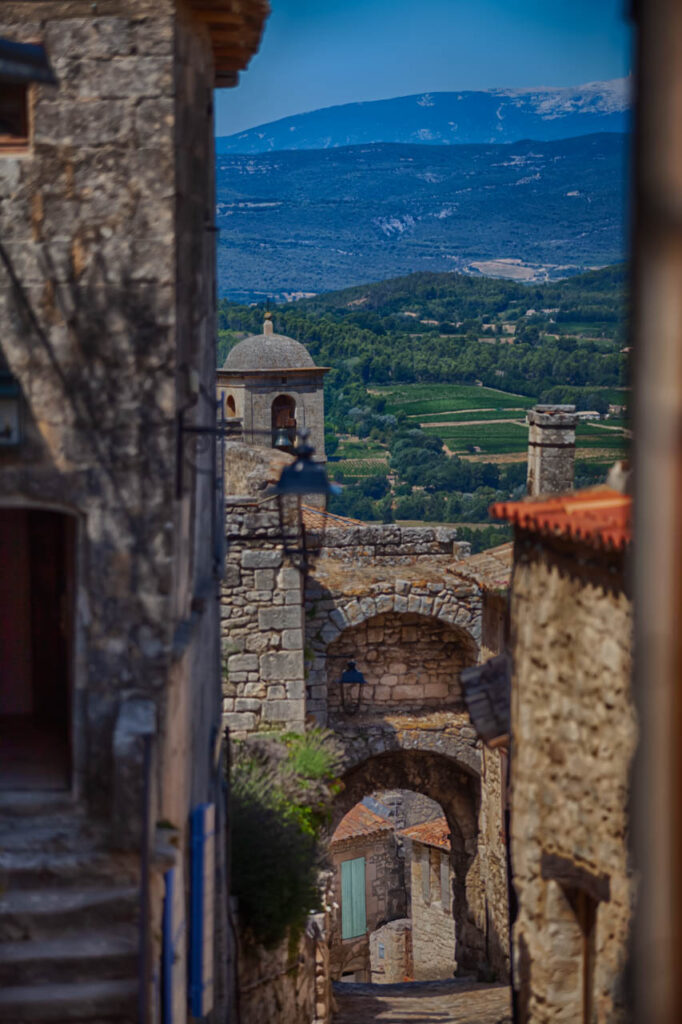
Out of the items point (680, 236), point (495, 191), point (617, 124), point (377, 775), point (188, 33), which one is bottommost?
point (377, 775)

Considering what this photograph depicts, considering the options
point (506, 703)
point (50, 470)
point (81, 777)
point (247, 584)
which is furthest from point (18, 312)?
point (247, 584)

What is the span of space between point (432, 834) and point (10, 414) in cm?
2447

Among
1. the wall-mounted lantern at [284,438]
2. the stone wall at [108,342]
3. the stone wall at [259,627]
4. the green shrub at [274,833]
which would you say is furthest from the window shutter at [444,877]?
the stone wall at [108,342]

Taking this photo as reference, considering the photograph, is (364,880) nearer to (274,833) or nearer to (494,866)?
(494,866)

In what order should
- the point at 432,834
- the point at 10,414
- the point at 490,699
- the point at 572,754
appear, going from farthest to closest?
the point at 432,834 < the point at 490,699 < the point at 10,414 < the point at 572,754

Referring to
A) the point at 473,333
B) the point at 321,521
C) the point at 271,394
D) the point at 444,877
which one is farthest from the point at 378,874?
the point at 473,333

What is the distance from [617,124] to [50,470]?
524 feet

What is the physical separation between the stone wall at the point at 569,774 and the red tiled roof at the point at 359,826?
24688 millimetres

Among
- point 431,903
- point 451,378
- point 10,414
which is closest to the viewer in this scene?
point 10,414

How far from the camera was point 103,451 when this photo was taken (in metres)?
7.98

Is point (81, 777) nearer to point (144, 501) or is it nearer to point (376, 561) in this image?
point (144, 501)

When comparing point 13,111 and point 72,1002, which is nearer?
point 72,1002

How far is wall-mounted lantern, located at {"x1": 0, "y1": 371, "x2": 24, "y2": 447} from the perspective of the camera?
25.8 ft

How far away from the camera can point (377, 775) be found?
707 inches
